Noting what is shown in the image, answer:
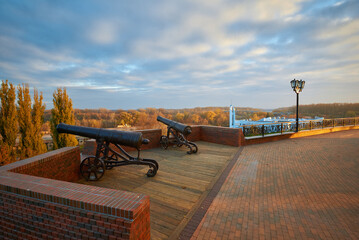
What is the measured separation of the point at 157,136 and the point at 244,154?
4219 millimetres

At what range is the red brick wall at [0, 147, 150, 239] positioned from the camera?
196 centimetres

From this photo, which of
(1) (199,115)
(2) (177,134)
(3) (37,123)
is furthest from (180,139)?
(1) (199,115)

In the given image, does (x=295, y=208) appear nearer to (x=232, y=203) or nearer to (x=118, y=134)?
(x=232, y=203)

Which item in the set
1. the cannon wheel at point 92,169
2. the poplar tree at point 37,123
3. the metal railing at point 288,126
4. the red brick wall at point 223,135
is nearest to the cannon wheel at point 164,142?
the red brick wall at point 223,135

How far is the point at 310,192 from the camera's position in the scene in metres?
4.25

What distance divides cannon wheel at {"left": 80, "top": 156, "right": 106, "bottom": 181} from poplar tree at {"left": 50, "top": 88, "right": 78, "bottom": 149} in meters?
10.4

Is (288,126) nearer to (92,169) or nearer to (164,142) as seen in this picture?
(164,142)

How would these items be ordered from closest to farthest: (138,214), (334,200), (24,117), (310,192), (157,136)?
(138,214)
(334,200)
(310,192)
(157,136)
(24,117)

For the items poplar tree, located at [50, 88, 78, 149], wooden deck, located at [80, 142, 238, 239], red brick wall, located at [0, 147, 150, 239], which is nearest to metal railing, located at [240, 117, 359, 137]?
A: wooden deck, located at [80, 142, 238, 239]

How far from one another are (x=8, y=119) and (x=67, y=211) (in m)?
15.1

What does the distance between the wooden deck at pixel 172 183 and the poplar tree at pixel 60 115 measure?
927 cm

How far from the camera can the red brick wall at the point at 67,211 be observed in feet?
6.43

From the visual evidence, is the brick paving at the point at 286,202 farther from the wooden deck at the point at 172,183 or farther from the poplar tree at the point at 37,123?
the poplar tree at the point at 37,123

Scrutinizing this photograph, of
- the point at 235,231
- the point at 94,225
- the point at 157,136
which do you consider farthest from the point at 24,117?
the point at 235,231
